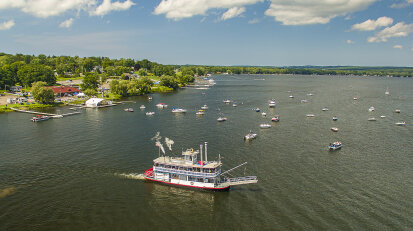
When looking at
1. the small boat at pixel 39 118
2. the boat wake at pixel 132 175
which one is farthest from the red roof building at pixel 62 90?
the boat wake at pixel 132 175

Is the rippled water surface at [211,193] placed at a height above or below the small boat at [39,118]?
below

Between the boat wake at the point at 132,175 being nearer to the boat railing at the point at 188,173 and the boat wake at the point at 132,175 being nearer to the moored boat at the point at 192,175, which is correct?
the moored boat at the point at 192,175

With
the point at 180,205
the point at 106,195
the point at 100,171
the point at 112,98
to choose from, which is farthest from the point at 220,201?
the point at 112,98

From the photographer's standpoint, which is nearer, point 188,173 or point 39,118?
point 188,173

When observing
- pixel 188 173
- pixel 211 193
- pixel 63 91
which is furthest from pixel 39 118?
pixel 211 193

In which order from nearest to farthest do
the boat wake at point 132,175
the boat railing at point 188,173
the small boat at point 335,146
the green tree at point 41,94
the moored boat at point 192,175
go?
1. the boat railing at point 188,173
2. the moored boat at point 192,175
3. the boat wake at point 132,175
4. the small boat at point 335,146
5. the green tree at point 41,94

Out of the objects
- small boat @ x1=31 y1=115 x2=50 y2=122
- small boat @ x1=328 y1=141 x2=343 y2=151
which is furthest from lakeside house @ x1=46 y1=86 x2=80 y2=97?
small boat @ x1=328 y1=141 x2=343 y2=151

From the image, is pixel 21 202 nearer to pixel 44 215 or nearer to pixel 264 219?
pixel 44 215

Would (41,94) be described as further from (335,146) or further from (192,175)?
(335,146)
